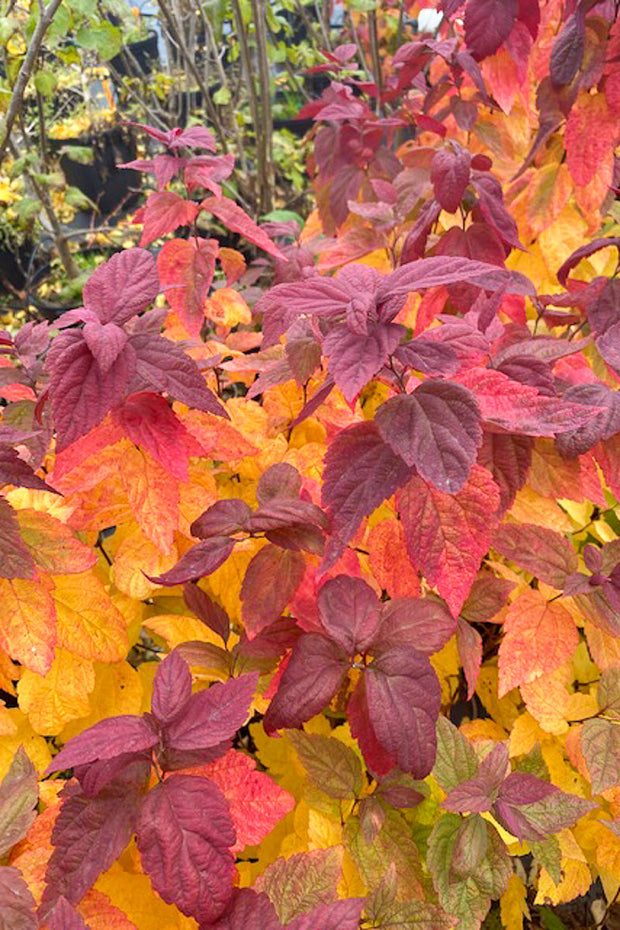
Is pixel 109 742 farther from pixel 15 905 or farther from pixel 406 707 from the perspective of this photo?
pixel 406 707

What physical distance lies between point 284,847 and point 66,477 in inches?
19.1

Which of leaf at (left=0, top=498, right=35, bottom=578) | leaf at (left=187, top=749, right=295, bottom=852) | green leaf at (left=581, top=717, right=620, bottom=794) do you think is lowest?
Answer: green leaf at (left=581, top=717, right=620, bottom=794)

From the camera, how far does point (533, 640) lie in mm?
856

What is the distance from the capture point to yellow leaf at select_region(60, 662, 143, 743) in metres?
0.94

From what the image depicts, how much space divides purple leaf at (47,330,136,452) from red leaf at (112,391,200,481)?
93mm

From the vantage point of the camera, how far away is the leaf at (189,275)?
1.13m

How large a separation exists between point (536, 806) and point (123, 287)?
0.64 meters

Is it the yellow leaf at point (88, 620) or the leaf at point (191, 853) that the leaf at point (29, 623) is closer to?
the yellow leaf at point (88, 620)

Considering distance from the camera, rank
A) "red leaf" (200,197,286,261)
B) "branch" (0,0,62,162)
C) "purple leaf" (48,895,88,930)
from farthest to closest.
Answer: "branch" (0,0,62,162) < "red leaf" (200,197,286,261) < "purple leaf" (48,895,88,930)

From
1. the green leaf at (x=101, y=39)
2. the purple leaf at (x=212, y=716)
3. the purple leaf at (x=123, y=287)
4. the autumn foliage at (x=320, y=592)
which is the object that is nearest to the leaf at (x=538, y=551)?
the autumn foliage at (x=320, y=592)

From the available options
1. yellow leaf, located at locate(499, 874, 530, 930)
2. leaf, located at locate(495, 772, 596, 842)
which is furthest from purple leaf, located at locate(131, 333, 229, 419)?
yellow leaf, located at locate(499, 874, 530, 930)

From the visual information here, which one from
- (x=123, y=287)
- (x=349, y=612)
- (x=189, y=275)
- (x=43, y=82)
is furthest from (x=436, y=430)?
(x=43, y=82)

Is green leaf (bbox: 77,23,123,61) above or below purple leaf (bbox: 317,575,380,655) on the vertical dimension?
above

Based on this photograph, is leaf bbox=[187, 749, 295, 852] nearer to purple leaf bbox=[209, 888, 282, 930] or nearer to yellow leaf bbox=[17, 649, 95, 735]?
purple leaf bbox=[209, 888, 282, 930]
